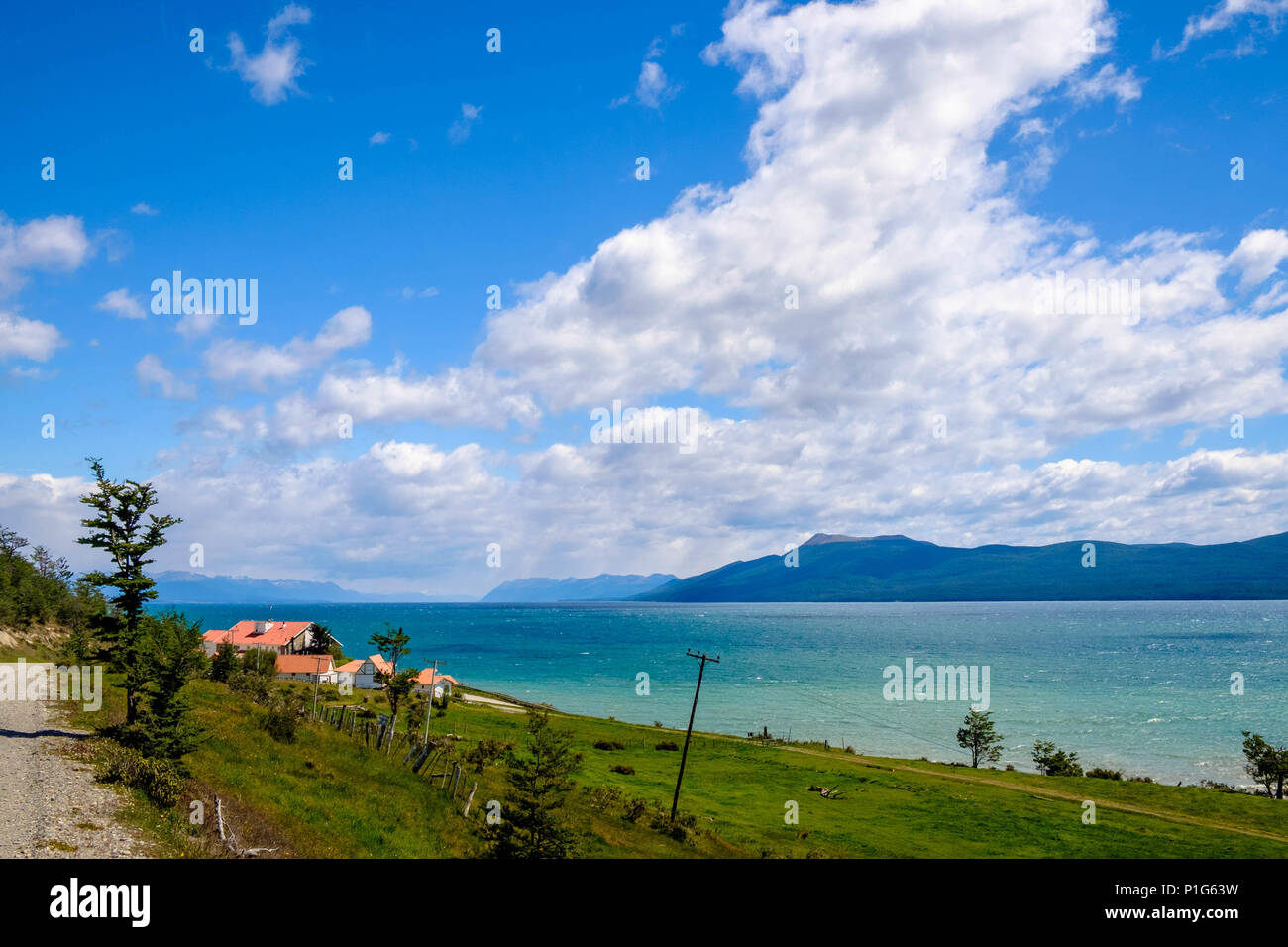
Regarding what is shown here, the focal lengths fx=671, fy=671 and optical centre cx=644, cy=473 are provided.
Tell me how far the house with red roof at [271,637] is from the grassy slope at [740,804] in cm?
6011

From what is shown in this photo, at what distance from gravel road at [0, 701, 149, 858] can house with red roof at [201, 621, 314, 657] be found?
339 feet

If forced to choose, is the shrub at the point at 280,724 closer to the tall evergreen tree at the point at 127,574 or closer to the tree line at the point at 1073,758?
the tall evergreen tree at the point at 127,574

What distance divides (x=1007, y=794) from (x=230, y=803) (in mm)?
60757

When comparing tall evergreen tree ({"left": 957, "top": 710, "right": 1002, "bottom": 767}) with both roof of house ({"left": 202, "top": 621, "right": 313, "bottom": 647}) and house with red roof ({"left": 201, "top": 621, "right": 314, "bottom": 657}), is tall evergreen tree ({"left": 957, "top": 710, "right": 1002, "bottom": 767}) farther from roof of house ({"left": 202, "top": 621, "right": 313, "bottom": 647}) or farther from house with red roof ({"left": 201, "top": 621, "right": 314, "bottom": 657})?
roof of house ({"left": 202, "top": 621, "right": 313, "bottom": 647})

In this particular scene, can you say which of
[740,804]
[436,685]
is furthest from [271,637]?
[740,804]

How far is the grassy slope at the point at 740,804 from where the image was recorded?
25.8 meters

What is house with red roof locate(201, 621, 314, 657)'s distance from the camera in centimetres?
12250

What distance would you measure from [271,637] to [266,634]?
1.80m

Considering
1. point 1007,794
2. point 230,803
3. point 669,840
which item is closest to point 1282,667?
point 1007,794

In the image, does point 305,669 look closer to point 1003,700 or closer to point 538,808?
point 538,808

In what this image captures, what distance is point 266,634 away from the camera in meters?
125

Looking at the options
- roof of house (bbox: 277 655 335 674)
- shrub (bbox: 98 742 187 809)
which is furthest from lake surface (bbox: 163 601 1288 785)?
shrub (bbox: 98 742 187 809)
